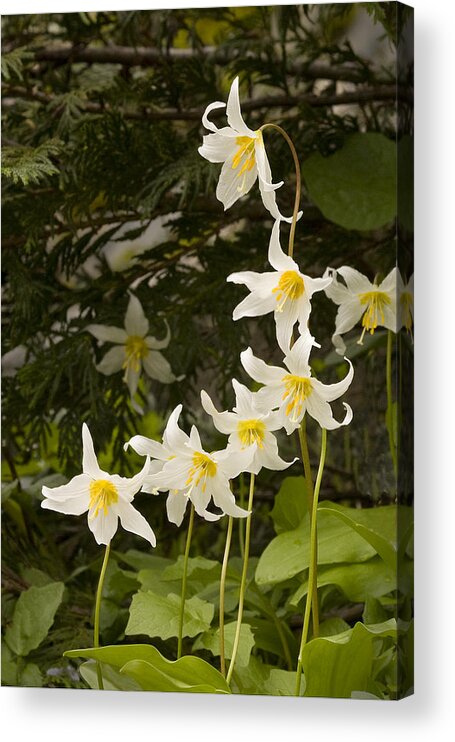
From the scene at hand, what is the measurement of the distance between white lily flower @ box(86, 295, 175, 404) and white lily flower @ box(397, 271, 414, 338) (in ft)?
0.84

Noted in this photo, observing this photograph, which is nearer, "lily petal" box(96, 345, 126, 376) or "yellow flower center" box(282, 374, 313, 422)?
"yellow flower center" box(282, 374, 313, 422)

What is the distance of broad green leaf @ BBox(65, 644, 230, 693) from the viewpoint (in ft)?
4.69

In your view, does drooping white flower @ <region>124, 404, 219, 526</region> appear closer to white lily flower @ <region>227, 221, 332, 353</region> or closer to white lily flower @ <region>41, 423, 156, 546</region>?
white lily flower @ <region>41, 423, 156, 546</region>

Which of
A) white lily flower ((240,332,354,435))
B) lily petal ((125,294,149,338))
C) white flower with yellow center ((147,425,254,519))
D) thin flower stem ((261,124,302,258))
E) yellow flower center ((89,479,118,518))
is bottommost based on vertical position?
yellow flower center ((89,479,118,518))

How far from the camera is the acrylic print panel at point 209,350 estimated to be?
140 centimetres

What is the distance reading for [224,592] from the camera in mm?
1443

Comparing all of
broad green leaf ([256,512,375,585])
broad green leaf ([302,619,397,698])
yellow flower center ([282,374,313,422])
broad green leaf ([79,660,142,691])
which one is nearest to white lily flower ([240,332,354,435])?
yellow flower center ([282,374,313,422])

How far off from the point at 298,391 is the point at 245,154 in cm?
26

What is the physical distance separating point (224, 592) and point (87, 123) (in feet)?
1.75

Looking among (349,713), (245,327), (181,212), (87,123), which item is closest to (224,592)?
(349,713)

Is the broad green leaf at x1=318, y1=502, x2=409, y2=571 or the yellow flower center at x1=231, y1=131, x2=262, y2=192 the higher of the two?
the yellow flower center at x1=231, y1=131, x2=262, y2=192

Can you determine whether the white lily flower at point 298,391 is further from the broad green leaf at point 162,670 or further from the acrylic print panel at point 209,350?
the broad green leaf at point 162,670

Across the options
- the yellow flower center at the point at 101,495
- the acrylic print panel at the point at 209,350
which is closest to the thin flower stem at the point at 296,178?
the acrylic print panel at the point at 209,350

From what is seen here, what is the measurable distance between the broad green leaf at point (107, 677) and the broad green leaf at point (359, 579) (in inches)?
7.9
